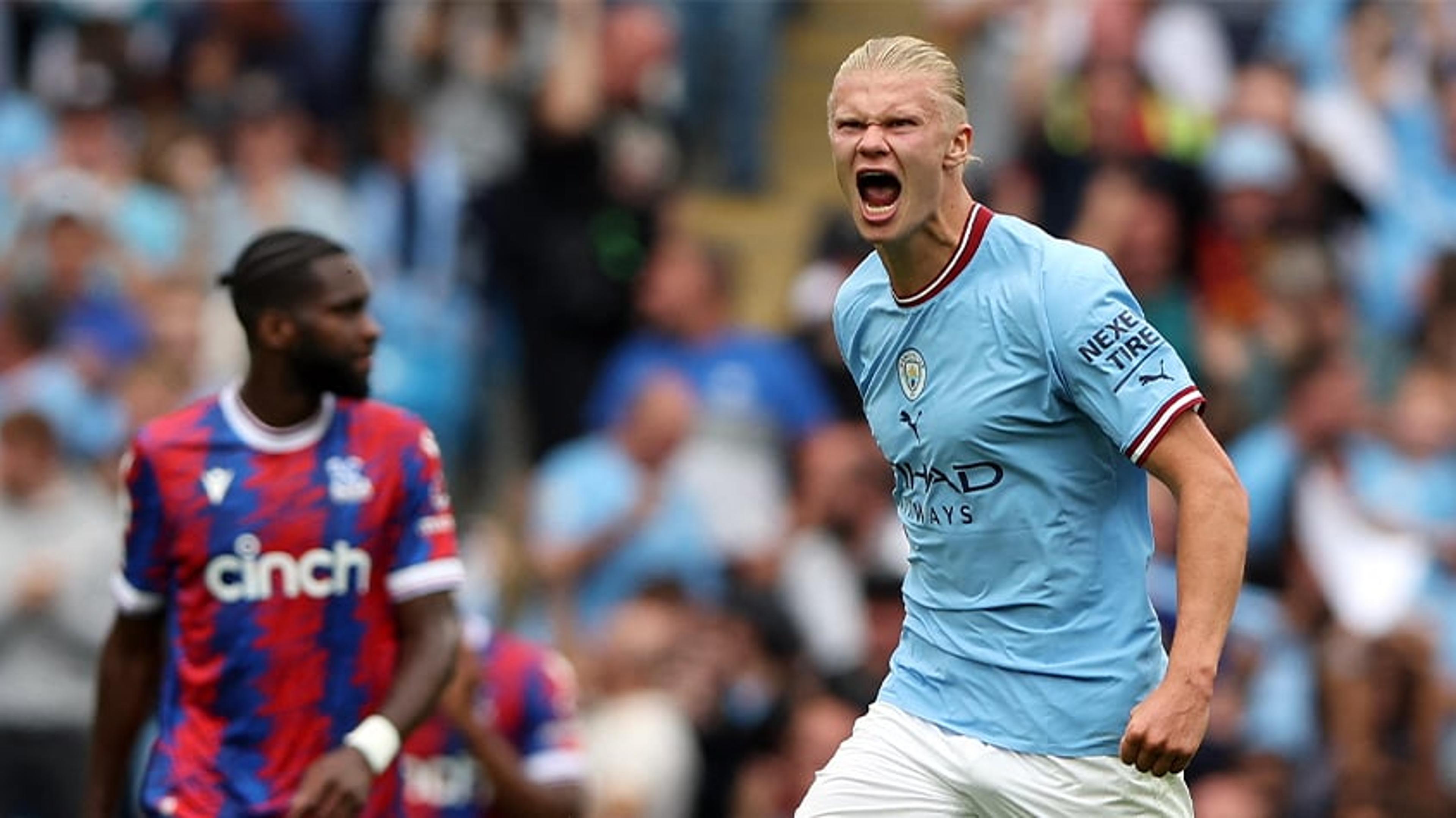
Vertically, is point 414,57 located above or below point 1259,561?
above

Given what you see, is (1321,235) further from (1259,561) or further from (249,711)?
(249,711)

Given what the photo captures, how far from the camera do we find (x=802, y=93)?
15336 millimetres

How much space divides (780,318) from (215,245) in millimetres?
2864

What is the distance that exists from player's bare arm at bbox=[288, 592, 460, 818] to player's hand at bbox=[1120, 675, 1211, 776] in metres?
2.02

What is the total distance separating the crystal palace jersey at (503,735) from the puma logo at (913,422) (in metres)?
2.87

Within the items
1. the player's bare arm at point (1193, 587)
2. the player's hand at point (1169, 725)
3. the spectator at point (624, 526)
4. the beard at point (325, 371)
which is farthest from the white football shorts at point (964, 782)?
the spectator at point (624, 526)

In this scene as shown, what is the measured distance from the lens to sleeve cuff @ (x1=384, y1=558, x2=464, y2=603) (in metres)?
6.94

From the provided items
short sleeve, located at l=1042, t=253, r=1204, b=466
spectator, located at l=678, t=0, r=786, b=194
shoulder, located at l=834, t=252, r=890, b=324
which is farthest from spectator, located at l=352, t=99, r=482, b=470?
short sleeve, located at l=1042, t=253, r=1204, b=466

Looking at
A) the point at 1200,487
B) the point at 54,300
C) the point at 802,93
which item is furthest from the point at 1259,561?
the point at 1200,487

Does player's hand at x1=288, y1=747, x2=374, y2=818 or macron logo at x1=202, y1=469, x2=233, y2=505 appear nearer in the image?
player's hand at x1=288, y1=747, x2=374, y2=818

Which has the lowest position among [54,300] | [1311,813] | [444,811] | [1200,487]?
[1311,813]

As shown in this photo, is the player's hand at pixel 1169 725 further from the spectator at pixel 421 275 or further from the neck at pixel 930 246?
the spectator at pixel 421 275

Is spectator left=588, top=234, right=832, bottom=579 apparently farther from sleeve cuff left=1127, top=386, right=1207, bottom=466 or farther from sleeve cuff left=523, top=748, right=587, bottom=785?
sleeve cuff left=1127, top=386, right=1207, bottom=466

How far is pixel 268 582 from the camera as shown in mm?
6875
